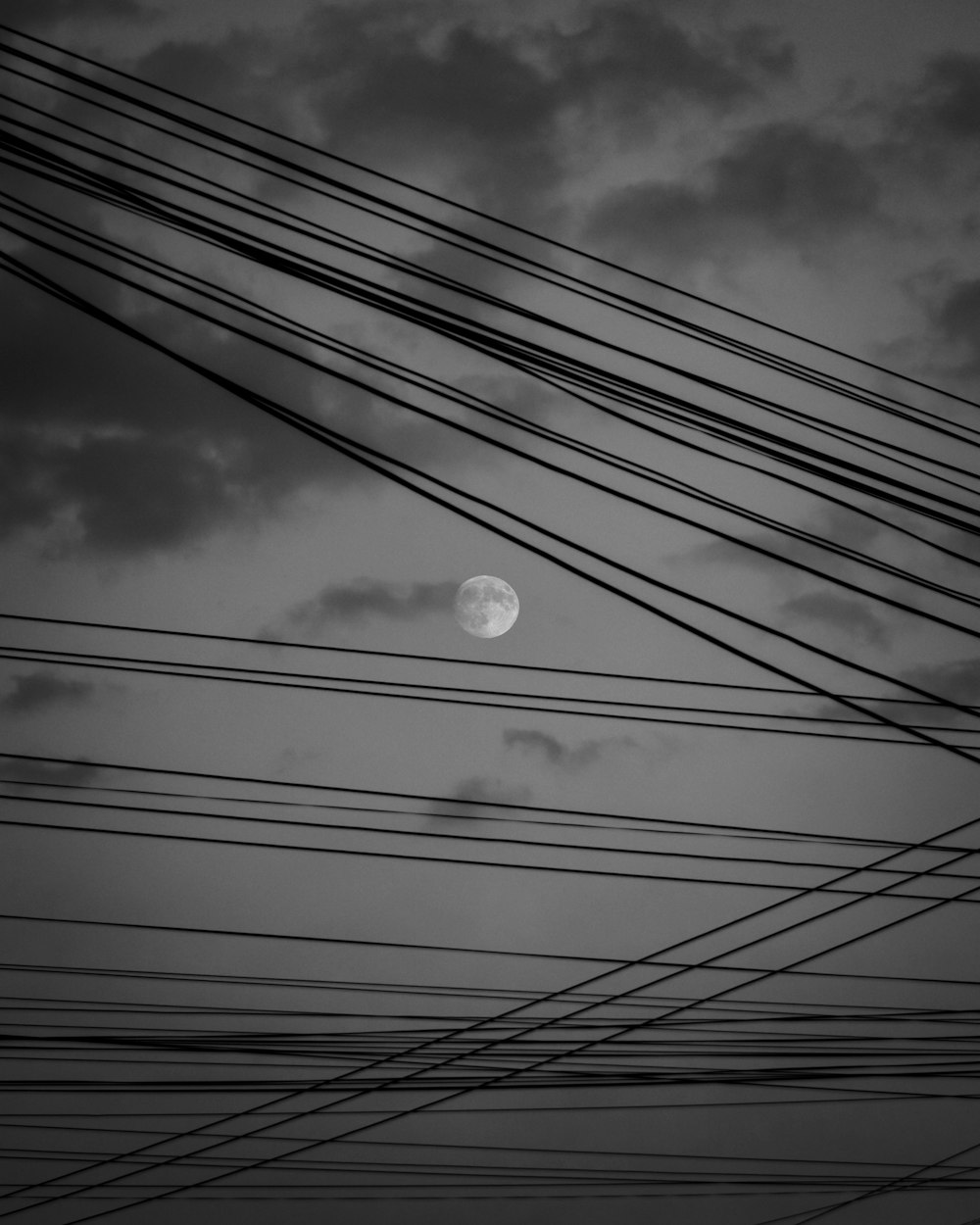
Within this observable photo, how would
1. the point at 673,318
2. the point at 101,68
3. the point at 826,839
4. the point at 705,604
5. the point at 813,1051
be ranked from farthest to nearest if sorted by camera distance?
the point at 813,1051 < the point at 826,839 < the point at 673,318 < the point at 101,68 < the point at 705,604

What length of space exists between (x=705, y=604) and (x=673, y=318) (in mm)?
2431

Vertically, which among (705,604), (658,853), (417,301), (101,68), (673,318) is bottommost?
(705,604)

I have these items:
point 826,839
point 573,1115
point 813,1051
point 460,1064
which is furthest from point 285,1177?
point 826,839

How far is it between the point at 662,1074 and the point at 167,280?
868 centimetres

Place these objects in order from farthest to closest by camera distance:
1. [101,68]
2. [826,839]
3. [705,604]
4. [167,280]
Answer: [826,839] → [101,68] → [167,280] → [705,604]

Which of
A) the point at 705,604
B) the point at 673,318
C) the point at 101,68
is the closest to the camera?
the point at 705,604

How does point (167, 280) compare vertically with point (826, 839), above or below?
above

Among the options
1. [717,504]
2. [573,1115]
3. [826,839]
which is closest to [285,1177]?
[573,1115]

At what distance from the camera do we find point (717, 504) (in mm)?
→ 6105

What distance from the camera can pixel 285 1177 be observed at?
2119 centimetres

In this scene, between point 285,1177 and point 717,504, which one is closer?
point 717,504

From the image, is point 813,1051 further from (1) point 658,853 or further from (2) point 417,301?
(2) point 417,301

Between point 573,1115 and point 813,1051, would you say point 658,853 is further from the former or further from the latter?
point 573,1115

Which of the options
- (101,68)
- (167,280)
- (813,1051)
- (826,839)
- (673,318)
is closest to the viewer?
(167,280)
